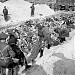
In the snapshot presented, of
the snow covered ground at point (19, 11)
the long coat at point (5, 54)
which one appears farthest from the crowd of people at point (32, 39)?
the snow covered ground at point (19, 11)

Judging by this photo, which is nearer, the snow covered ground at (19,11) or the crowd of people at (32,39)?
the crowd of people at (32,39)

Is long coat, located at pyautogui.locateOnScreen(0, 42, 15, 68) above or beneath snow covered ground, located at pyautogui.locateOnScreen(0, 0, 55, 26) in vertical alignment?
beneath

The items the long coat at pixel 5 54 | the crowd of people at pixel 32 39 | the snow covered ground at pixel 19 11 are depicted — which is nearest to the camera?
the long coat at pixel 5 54

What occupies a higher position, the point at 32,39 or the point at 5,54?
the point at 5,54

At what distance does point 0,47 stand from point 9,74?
2.94 feet

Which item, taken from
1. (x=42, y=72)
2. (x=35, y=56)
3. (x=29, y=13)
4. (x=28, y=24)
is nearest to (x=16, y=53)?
(x=42, y=72)

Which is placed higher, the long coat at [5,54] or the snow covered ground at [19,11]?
the snow covered ground at [19,11]

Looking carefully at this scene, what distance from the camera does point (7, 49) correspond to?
4.75 m

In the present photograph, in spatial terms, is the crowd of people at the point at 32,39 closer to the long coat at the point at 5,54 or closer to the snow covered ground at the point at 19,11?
the long coat at the point at 5,54

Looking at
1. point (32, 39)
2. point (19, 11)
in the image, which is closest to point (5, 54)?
point (32, 39)

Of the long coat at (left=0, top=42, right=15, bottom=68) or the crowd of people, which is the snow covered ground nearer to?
the crowd of people

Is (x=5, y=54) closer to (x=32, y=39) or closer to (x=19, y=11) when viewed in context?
(x=32, y=39)

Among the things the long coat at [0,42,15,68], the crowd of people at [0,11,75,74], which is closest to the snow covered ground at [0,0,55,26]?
the crowd of people at [0,11,75,74]

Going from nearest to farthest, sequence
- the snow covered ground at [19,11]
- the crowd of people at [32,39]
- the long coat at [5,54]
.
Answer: the long coat at [5,54] < the crowd of people at [32,39] < the snow covered ground at [19,11]
